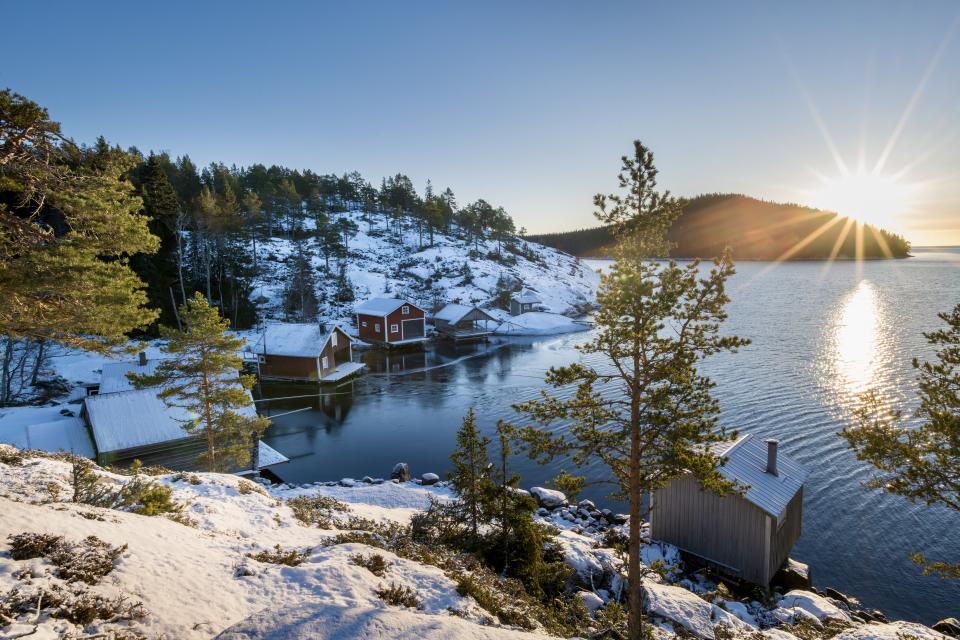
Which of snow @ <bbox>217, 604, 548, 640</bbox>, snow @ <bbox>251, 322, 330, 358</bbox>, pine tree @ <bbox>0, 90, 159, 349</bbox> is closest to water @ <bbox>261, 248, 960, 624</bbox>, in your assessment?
snow @ <bbox>251, 322, 330, 358</bbox>

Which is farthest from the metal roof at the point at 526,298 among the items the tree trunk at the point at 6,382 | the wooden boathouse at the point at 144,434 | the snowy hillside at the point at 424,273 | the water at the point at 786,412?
the tree trunk at the point at 6,382

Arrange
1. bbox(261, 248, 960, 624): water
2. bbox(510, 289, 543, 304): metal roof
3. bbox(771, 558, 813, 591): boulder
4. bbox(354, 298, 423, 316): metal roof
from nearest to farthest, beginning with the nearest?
bbox(771, 558, 813, 591): boulder
bbox(261, 248, 960, 624): water
bbox(354, 298, 423, 316): metal roof
bbox(510, 289, 543, 304): metal roof

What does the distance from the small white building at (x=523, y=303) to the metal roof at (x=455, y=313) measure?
9800mm

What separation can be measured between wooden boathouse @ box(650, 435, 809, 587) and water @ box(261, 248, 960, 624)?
2.71 meters

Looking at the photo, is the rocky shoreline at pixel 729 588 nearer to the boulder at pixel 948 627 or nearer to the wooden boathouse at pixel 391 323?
the boulder at pixel 948 627

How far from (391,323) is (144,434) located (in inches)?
1328

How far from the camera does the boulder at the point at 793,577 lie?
15.4 meters

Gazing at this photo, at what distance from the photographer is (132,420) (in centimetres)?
2166

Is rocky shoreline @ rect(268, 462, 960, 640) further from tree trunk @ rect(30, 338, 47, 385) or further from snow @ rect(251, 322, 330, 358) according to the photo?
tree trunk @ rect(30, 338, 47, 385)

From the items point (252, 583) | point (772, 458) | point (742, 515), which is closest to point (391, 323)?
point (772, 458)

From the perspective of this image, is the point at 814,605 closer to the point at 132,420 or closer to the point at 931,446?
the point at 931,446

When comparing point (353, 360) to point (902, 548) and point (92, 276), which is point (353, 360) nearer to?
point (92, 276)

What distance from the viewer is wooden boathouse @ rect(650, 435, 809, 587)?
14.9 meters

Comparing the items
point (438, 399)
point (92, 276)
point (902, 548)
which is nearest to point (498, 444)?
point (438, 399)
